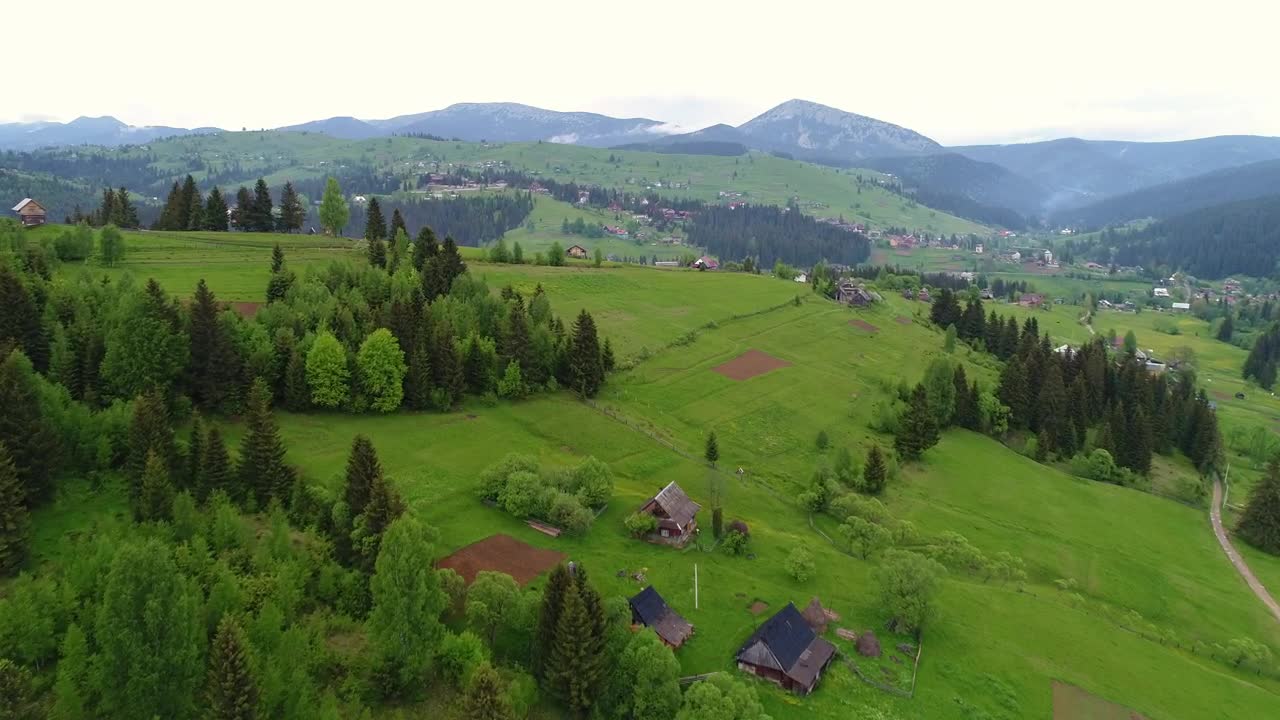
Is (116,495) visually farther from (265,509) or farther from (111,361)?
(111,361)

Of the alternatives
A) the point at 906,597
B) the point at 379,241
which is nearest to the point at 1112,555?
the point at 906,597

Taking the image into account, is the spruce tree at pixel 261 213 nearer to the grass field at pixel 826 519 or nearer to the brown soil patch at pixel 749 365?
the grass field at pixel 826 519

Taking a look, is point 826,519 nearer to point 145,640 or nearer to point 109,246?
point 145,640

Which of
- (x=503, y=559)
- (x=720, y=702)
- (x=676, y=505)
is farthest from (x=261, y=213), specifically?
(x=720, y=702)

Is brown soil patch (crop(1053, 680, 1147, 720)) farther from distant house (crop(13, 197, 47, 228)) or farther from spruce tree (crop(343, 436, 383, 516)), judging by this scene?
distant house (crop(13, 197, 47, 228))

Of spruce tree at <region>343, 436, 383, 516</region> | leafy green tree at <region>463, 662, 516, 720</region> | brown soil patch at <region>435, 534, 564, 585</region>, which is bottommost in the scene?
brown soil patch at <region>435, 534, 564, 585</region>

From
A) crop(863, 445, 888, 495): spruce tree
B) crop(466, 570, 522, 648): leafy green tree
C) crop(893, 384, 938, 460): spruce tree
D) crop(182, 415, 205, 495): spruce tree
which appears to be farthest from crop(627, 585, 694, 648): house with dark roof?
crop(893, 384, 938, 460): spruce tree
